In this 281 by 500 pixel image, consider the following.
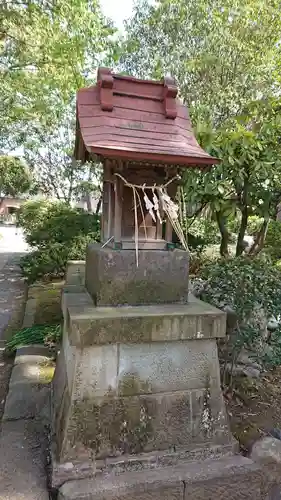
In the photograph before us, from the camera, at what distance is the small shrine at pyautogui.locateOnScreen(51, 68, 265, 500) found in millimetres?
2223

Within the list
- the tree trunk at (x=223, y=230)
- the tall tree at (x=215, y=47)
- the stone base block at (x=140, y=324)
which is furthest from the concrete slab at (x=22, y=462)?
the tall tree at (x=215, y=47)

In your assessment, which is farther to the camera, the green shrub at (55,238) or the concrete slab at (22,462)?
the green shrub at (55,238)

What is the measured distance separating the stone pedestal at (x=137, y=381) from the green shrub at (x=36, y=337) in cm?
164

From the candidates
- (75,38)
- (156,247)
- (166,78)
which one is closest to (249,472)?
(156,247)

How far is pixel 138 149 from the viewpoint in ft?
7.45

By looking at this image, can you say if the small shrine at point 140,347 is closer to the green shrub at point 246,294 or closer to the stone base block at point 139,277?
the stone base block at point 139,277

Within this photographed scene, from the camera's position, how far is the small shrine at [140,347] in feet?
7.29

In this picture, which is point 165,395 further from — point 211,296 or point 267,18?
point 267,18

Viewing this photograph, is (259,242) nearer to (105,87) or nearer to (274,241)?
(274,241)

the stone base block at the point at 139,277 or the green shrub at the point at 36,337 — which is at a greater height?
the stone base block at the point at 139,277

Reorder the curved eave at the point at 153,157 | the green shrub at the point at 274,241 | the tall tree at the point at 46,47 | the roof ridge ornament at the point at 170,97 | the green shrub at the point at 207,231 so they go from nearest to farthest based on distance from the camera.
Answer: the curved eave at the point at 153,157
the roof ridge ornament at the point at 170,97
the tall tree at the point at 46,47
the green shrub at the point at 274,241
the green shrub at the point at 207,231

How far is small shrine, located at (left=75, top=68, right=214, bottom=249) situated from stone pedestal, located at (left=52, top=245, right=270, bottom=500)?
28 cm

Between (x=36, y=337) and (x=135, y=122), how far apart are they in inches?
120

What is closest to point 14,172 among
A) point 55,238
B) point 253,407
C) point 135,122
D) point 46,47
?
point 46,47
